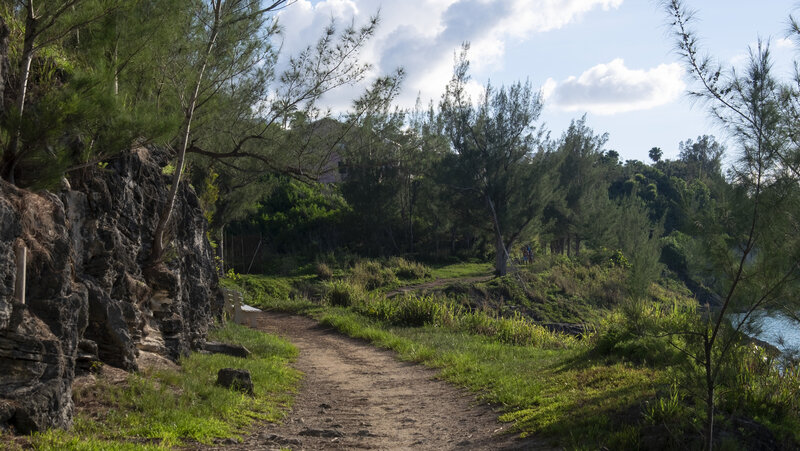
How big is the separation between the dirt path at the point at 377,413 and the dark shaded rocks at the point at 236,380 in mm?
651

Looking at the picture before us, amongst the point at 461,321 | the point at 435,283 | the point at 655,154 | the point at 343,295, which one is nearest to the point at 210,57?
the point at 461,321

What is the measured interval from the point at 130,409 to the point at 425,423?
323 cm

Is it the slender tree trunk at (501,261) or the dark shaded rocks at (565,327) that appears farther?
the slender tree trunk at (501,261)

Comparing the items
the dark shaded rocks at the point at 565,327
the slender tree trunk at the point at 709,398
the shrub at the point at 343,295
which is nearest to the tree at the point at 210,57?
the slender tree trunk at the point at 709,398

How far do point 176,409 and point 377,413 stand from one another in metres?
2.62

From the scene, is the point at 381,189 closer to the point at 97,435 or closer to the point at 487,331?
the point at 487,331

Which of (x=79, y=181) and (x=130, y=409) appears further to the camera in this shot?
(x=79, y=181)

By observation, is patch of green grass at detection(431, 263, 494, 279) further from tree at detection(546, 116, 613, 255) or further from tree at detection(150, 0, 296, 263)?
tree at detection(150, 0, 296, 263)

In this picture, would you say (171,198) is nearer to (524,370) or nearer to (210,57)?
(210,57)

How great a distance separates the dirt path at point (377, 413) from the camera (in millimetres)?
6965

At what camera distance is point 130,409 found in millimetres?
6539

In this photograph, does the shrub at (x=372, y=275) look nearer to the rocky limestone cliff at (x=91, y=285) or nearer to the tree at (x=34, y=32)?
the rocky limestone cliff at (x=91, y=285)

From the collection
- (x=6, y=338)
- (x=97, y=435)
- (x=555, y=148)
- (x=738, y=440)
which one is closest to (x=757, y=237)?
(x=738, y=440)

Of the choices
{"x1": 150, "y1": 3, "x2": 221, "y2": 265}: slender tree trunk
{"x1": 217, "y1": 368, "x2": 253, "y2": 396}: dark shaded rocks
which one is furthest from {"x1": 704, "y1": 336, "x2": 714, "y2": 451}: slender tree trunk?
{"x1": 150, "y1": 3, "x2": 221, "y2": 265}: slender tree trunk
